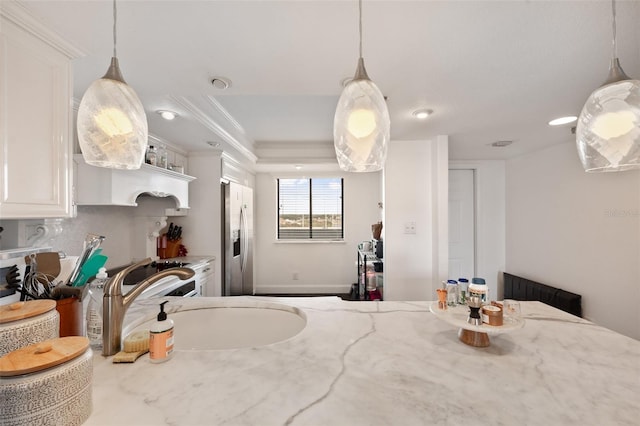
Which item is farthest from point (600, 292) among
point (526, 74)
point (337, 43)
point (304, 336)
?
point (337, 43)

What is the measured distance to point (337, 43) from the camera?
1144mm

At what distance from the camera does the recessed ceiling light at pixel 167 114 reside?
1936mm

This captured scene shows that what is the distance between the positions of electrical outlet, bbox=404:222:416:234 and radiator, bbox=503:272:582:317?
156 centimetres

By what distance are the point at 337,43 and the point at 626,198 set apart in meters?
2.80

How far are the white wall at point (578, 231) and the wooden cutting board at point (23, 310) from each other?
361 centimetres

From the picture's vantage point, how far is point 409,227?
277 centimetres

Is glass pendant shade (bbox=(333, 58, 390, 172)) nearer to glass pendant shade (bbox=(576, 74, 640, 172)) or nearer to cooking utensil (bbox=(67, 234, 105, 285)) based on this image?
glass pendant shade (bbox=(576, 74, 640, 172))

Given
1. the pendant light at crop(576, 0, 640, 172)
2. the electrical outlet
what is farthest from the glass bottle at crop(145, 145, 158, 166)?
the pendant light at crop(576, 0, 640, 172)

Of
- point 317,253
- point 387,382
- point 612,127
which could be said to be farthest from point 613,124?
point 317,253

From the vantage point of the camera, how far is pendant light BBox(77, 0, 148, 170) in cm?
83

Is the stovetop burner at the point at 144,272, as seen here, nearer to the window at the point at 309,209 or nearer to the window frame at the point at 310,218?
the window frame at the point at 310,218

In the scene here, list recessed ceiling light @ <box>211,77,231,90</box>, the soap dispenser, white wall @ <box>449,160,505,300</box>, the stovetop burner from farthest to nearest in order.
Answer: white wall @ <box>449,160,505,300</box>
the stovetop burner
recessed ceiling light @ <box>211,77,231,90</box>
the soap dispenser

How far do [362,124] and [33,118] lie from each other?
139 cm

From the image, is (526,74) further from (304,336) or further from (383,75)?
(304,336)
